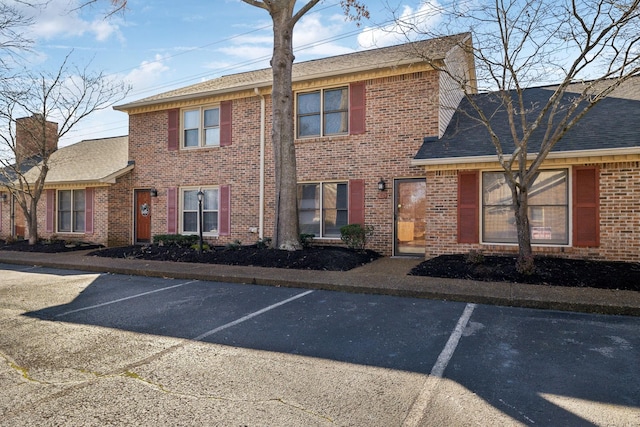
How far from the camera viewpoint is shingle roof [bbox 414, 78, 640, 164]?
867 cm

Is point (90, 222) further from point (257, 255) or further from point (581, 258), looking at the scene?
point (581, 258)

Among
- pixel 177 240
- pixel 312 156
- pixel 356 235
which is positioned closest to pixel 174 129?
pixel 177 240

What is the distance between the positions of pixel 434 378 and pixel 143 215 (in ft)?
45.7

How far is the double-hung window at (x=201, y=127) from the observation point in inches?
545

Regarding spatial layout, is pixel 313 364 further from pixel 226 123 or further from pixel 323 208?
pixel 226 123

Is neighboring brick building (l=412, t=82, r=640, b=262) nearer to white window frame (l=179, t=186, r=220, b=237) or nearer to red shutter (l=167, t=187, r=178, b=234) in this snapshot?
white window frame (l=179, t=186, r=220, b=237)

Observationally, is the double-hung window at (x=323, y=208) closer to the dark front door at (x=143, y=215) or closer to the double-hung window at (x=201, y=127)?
the double-hung window at (x=201, y=127)

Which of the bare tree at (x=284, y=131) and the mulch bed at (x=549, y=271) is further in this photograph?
the bare tree at (x=284, y=131)

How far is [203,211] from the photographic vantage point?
14.0 metres

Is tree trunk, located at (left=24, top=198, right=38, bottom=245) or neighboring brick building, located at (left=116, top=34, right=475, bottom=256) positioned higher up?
neighboring brick building, located at (left=116, top=34, right=475, bottom=256)

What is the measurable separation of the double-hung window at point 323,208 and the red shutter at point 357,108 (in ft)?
5.33

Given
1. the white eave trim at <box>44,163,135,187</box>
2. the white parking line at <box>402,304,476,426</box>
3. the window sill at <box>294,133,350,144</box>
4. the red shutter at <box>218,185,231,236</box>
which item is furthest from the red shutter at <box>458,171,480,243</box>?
the white eave trim at <box>44,163,135,187</box>

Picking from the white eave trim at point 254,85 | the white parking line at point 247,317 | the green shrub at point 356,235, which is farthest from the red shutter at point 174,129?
the white parking line at point 247,317

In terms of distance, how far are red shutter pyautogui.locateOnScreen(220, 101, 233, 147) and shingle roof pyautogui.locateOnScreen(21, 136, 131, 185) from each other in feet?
14.1
